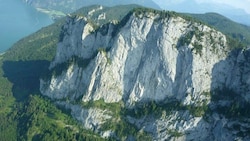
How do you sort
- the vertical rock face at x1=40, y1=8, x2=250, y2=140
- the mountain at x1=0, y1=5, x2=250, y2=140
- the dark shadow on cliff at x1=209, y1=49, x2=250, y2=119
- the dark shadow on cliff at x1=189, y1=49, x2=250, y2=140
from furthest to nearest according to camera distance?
the vertical rock face at x1=40, y1=8, x2=250, y2=140
the mountain at x1=0, y1=5, x2=250, y2=140
the dark shadow on cliff at x1=209, y1=49, x2=250, y2=119
the dark shadow on cliff at x1=189, y1=49, x2=250, y2=140

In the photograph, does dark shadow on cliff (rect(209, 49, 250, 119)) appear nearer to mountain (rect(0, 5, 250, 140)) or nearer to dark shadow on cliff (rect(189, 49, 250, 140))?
dark shadow on cliff (rect(189, 49, 250, 140))

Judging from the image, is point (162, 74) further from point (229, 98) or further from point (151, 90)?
point (229, 98)

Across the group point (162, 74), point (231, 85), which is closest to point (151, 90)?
point (162, 74)

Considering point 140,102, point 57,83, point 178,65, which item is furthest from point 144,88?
point 57,83

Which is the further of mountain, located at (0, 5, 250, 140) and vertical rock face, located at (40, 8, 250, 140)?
vertical rock face, located at (40, 8, 250, 140)

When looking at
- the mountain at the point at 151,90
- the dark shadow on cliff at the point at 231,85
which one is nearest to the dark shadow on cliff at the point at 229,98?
the dark shadow on cliff at the point at 231,85

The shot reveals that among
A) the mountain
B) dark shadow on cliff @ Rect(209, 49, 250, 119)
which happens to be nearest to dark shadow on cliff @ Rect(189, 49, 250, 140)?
dark shadow on cliff @ Rect(209, 49, 250, 119)
